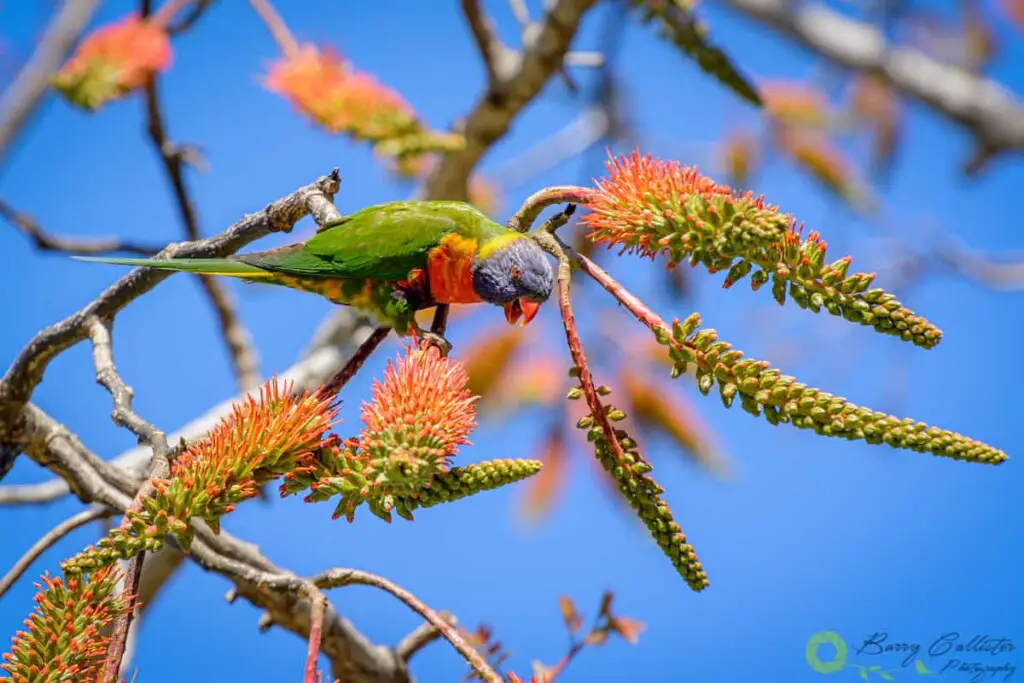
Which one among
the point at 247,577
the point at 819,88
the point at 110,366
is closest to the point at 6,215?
the point at 110,366

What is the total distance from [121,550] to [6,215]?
1479 millimetres

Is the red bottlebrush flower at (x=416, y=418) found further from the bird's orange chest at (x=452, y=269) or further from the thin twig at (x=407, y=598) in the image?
the bird's orange chest at (x=452, y=269)

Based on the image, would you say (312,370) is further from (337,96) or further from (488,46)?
(488,46)

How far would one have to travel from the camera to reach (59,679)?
839mm

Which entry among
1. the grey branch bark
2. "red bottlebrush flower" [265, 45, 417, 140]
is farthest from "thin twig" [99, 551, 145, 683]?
the grey branch bark

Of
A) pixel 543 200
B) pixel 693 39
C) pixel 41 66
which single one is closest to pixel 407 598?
pixel 543 200

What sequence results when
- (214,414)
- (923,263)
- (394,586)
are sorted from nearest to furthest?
(394,586), (214,414), (923,263)

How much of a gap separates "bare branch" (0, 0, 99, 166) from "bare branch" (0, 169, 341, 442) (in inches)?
68.9

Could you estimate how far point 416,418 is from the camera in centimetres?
86

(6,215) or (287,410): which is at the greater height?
(6,215)

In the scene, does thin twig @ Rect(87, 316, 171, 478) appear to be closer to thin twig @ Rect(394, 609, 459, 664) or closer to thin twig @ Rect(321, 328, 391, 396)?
thin twig @ Rect(321, 328, 391, 396)

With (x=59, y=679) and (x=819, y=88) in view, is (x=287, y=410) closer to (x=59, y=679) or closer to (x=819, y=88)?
(x=59, y=679)

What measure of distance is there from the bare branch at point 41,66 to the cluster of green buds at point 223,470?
7.30ft

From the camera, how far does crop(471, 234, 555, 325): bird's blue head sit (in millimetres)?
1123
